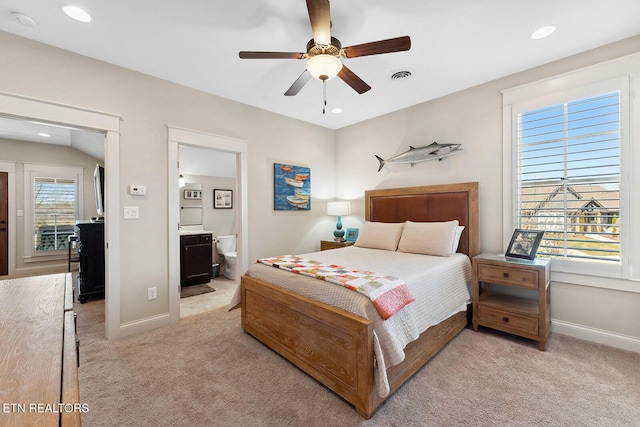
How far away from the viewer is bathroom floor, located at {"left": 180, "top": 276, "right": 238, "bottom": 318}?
3.25 meters

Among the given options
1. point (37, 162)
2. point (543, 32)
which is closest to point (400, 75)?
point (543, 32)

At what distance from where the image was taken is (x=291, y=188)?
4.01 m

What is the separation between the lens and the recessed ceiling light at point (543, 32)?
211cm

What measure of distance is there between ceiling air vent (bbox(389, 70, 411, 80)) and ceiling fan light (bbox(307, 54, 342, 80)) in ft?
3.80

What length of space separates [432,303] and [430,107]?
2553 millimetres

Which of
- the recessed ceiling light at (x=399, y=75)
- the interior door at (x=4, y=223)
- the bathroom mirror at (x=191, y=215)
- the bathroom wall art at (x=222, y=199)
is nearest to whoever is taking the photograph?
the recessed ceiling light at (x=399, y=75)

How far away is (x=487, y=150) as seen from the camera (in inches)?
119

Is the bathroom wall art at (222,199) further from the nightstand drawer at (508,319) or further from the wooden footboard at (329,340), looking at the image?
the nightstand drawer at (508,319)

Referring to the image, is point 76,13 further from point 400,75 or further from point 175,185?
point 400,75

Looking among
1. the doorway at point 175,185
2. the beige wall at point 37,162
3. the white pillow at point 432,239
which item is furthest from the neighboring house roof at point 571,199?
the beige wall at point 37,162

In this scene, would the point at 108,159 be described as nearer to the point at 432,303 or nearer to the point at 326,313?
the point at 326,313

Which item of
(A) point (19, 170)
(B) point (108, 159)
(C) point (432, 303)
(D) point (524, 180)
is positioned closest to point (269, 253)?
(B) point (108, 159)

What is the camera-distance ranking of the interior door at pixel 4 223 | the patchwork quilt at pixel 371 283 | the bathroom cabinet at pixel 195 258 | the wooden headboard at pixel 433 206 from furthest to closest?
the interior door at pixel 4 223, the bathroom cabinet at pixel 195 258, the wooden headboard at pixel 433 206, the patchwork quilt at pixel 371 283

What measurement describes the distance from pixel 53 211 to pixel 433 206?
6898 mm
